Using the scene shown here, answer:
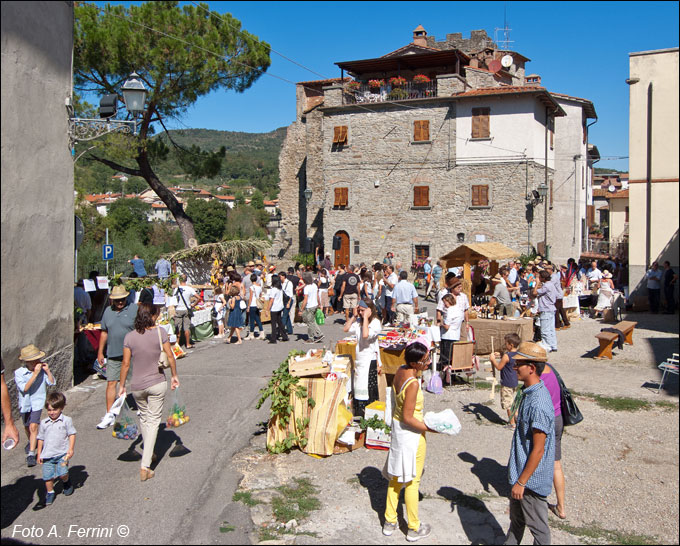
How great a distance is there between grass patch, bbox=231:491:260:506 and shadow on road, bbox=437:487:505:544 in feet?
5.74

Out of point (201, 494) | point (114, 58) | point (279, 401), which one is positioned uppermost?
point (114, 58)

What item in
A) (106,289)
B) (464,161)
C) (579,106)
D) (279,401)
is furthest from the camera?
(579,106)

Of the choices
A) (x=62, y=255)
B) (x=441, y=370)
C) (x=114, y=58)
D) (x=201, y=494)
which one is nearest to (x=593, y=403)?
(x=441, y=370)

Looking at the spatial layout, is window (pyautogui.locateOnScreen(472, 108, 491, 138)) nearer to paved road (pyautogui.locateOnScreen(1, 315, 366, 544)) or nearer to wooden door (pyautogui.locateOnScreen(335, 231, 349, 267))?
wooden door (pyautogui.locateOnScreen(335, 231, 349, 267))

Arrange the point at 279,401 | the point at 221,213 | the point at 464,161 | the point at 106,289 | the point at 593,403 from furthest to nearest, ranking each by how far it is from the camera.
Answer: the point at 221,213
the point at 464,161
the point at 106,289
the point at 593,403
the point at 279,401

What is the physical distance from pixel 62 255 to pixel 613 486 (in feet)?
26.2

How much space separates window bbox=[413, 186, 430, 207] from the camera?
2941cm

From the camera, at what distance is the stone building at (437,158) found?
27.8 m

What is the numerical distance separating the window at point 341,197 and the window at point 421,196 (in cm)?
356

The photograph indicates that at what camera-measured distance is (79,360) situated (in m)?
10.3

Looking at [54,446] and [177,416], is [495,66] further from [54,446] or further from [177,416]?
[54,446]

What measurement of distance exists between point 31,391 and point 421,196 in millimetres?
24832

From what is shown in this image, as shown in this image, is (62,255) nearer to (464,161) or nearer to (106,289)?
(106,289)

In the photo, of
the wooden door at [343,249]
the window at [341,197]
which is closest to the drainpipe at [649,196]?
the wooden door at [343,249]
